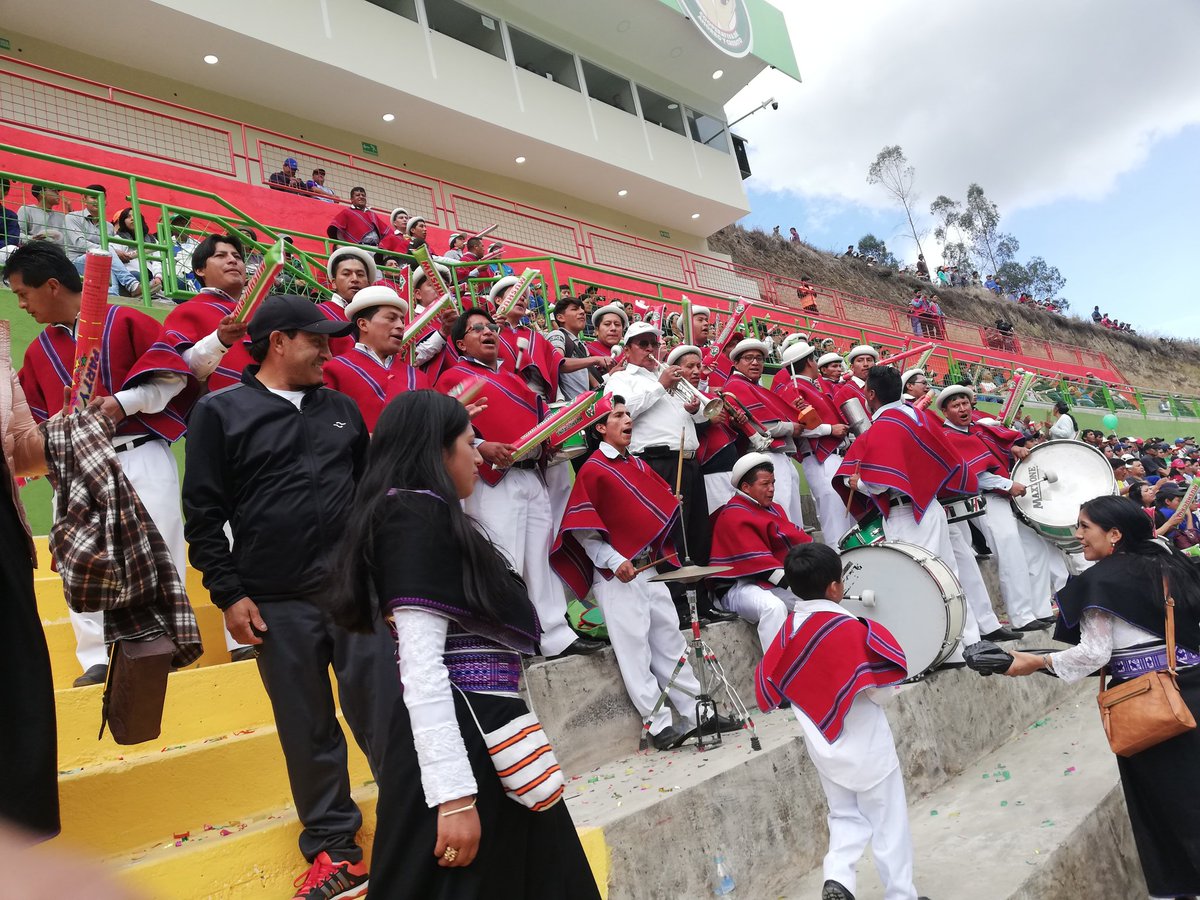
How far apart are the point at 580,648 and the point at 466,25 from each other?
57.5 feet

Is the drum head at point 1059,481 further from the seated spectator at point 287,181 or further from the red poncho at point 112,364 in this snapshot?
the seated spectator at point 287,181

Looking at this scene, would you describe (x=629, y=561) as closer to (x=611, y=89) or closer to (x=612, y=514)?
(x=612, y=514)

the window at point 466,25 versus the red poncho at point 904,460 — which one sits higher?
the window at point 466,25

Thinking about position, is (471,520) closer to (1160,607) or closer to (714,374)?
(1160,607)

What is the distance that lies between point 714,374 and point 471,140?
12.3 meters

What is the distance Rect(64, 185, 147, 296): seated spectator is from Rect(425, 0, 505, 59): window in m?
12.8

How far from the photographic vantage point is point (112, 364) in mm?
3820

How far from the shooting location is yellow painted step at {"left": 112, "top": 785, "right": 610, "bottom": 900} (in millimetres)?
2713

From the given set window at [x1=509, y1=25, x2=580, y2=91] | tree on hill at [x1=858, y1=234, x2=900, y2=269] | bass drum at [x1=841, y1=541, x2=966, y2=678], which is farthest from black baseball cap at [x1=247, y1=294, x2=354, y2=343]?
tree on hill at [x1=858, y1=234, x2=900, y2=269]

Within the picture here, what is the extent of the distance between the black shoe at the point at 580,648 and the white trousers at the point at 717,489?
2.14m

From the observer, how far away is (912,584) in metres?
5.38

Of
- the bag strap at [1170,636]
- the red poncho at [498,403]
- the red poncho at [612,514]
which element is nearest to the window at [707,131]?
the red poncho at [498,403]

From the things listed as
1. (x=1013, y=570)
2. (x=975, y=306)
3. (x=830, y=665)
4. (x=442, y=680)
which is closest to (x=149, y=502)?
(x=442, y=680)

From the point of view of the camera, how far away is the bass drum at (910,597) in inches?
208
